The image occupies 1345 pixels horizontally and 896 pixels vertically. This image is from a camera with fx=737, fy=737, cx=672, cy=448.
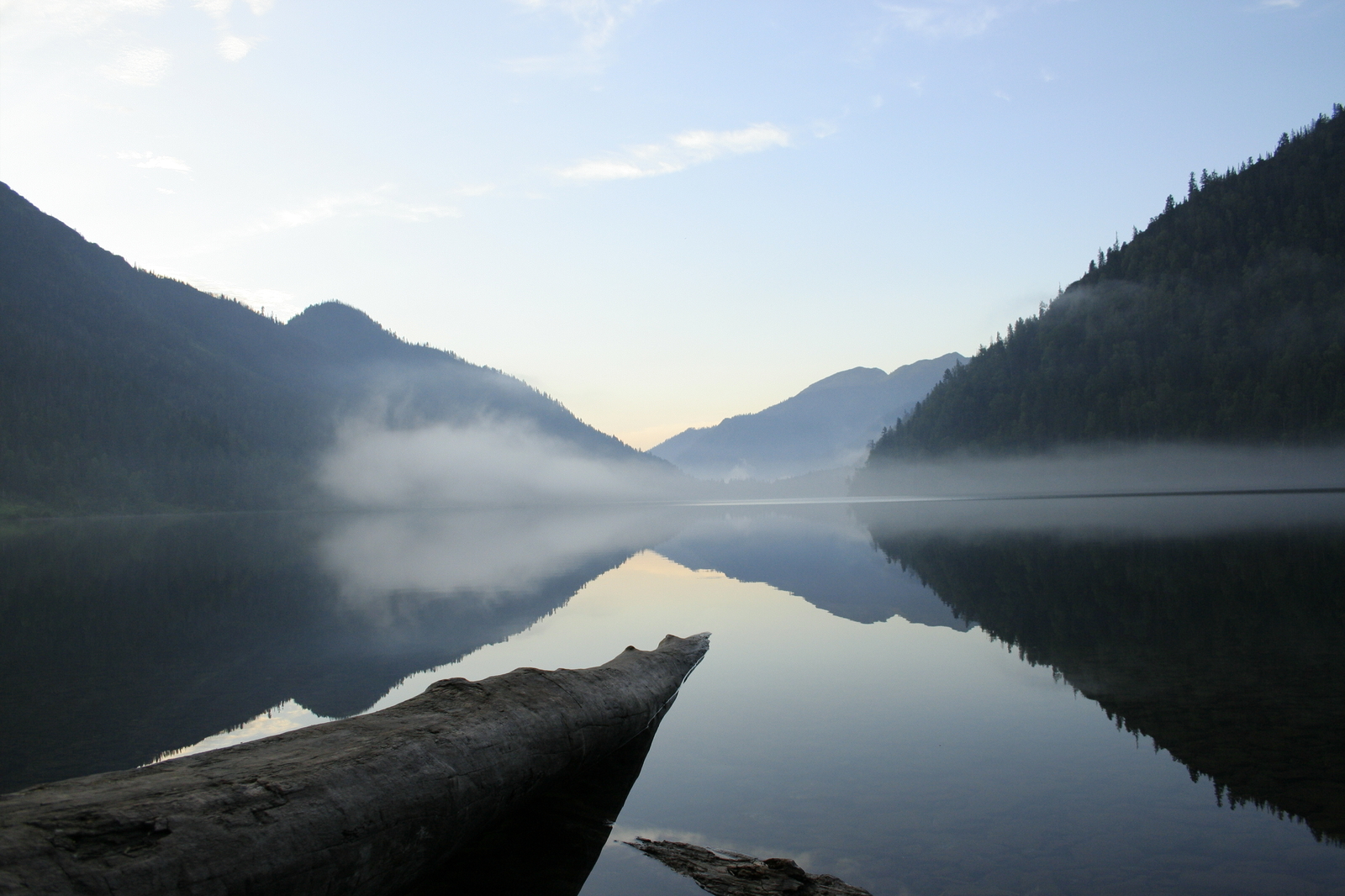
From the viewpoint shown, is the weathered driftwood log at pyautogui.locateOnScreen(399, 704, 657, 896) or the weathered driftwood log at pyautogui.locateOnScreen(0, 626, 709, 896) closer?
the weathered driftwood log at pyautogui.locateOnScreen(0, 626, 709, 896)

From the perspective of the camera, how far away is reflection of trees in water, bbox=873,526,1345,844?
23.1 feet

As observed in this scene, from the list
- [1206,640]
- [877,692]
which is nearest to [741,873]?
[877,692]

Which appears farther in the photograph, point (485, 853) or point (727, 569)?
point (727, 569)

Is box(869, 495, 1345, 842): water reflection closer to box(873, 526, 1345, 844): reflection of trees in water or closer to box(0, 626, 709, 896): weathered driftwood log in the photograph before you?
box(873, 526, 1345, 844): reflection of trees in water

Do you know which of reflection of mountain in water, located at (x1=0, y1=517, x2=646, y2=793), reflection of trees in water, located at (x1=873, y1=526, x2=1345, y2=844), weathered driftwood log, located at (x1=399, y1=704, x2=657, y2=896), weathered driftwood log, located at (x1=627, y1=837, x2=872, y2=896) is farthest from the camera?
reflection of mountain in water, located at (x1=0, y1=517, x2=646, y2=793)

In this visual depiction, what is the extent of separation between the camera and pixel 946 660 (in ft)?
39.8

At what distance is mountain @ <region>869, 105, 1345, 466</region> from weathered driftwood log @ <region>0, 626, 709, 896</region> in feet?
478

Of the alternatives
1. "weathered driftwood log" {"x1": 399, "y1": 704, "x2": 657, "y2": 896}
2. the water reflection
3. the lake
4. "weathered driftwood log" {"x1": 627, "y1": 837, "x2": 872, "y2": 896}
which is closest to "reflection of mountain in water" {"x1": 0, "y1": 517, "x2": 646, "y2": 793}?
the lake

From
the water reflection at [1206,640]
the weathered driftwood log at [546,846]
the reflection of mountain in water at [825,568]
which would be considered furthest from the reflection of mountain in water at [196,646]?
the water reflection at [1206,640]

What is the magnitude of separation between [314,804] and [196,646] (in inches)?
486

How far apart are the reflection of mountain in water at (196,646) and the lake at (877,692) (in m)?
0.08

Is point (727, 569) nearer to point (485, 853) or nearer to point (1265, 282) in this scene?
point (485, 853)

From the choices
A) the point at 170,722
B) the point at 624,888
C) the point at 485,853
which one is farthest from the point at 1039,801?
the point at 170,722

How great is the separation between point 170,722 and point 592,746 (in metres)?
5.90
